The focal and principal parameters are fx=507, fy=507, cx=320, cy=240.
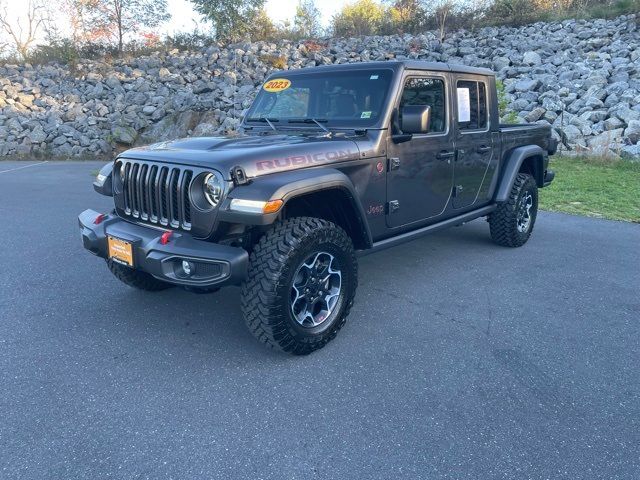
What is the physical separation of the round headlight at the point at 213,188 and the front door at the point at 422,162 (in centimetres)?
141

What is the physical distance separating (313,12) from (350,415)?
25.0 m

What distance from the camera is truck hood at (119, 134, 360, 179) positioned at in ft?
10.1

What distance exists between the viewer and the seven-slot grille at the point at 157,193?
A: 3158 millimetres

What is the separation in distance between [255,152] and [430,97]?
1.89 meters

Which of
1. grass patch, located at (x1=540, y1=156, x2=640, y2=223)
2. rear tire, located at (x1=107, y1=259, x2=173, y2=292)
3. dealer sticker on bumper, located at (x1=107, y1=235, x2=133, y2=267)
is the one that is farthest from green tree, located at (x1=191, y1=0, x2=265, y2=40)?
dealer sticker on bumper, located at (x1=107, y1=235, x2=133, y2=267)

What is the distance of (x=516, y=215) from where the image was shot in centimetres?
550

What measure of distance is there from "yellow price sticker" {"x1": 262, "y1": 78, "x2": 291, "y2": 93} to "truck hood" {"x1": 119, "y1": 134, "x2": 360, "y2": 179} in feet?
2.65

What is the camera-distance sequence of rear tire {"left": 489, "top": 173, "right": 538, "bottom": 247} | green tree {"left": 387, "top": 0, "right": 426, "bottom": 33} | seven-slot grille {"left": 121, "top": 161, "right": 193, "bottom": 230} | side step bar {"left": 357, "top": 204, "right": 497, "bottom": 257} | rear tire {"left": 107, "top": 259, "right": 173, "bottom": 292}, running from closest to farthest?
seven-slot grille {"left": 121, "top": 161, "right": 193, "bottom": 230} → side step bar {"left": 357, "top": 204, "right": 497, "bottom": 257} → rear tire {"left": 107, "top": 259, "right": 173, "bottom": 292} → rear tire {"left": 489, "top": 173, "right": 538, "bottom": 247} → green tree {"left": 387, "top": 0, "right": 426, "bottom": 33}

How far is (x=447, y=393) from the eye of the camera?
2.90 meters

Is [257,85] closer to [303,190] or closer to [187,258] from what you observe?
[303,190]

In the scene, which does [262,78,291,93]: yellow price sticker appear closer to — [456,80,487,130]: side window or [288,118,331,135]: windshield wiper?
[288,118,331,135]: windshield wiper

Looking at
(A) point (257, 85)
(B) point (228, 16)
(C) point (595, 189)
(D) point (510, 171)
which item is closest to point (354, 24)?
(B) point (228, 16)

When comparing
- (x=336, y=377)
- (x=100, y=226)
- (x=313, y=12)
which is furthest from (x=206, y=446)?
(x=313, y=12)

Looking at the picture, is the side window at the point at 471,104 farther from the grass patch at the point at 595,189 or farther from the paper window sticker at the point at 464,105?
the grass patch at the point at 595,189
